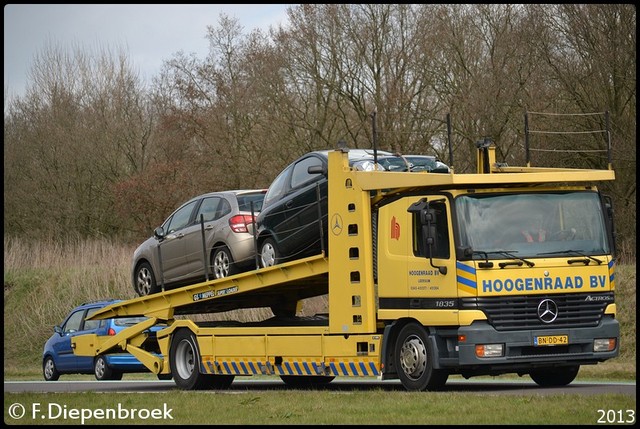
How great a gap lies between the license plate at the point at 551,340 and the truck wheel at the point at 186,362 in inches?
221

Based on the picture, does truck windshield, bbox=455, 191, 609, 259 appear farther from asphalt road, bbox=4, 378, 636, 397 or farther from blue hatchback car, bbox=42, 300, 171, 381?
blue hatchback car, bbox=42, 300, 171, 381

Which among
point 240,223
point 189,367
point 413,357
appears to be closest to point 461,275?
point 413,357

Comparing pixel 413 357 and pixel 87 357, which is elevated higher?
pixel 87 357

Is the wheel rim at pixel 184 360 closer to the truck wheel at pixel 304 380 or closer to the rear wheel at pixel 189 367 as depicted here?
the rear wheel at pixel 189 367

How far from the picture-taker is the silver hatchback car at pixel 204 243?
1698cm

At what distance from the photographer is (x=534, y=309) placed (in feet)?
45.3

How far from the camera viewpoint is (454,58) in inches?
1373

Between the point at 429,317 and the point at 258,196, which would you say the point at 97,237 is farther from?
the point at 429,317

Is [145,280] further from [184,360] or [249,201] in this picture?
[249,201]

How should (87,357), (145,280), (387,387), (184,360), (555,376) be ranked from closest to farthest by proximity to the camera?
1. (555,376)
2. (387,387)
3. (184,360)
4. (145,280)
5. (87,357)

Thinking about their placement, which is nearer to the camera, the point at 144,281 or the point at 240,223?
the point at 240,223

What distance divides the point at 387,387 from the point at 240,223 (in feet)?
10.7

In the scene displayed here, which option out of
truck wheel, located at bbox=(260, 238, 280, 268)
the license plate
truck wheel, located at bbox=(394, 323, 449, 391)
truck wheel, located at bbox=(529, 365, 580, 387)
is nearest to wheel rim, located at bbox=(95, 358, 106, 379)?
truck wheel, located at bbox=(260, 238, 280, 268)

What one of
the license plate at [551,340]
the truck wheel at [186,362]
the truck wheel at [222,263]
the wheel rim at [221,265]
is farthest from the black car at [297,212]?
the license plate at [551,340]
